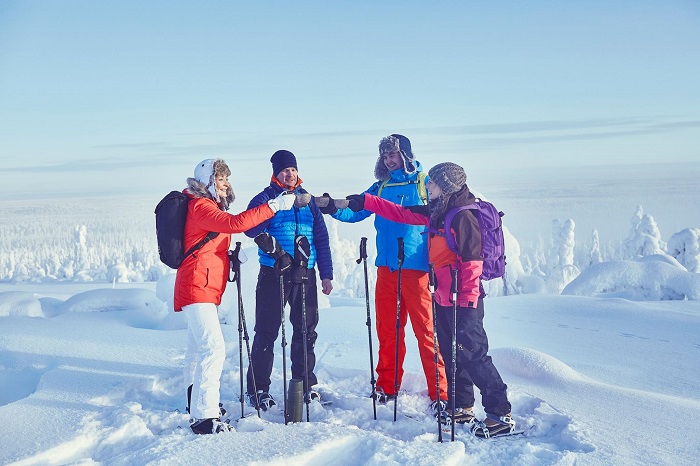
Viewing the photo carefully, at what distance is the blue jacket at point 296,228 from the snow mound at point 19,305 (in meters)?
8.90

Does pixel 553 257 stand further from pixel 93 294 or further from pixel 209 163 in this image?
pixel 209 163

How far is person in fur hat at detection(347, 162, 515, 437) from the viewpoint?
15.7 ft

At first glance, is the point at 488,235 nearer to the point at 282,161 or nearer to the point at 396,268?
the point at 396,268

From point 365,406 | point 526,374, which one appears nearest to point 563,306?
point 526,374

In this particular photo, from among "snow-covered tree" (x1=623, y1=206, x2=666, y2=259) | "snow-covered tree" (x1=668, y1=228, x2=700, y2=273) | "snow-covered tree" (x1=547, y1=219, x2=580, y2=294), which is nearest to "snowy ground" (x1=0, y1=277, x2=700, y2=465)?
"snow-covered tree" (x1=668, y1=228, x2=700, y2=273)

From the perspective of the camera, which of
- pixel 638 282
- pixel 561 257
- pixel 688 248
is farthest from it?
pixel 561 257

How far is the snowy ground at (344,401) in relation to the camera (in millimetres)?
4430

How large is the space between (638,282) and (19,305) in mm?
16481

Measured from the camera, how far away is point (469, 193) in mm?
4953

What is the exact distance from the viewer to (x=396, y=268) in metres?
5.71

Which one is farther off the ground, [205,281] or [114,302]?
[205,281]

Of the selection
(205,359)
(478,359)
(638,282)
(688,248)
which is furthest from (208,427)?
(688,248)

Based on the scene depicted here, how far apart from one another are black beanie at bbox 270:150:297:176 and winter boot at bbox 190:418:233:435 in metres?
2.45

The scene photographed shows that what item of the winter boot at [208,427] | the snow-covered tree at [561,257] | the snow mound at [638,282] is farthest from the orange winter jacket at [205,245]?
the snow-covered tree at [561,257]
